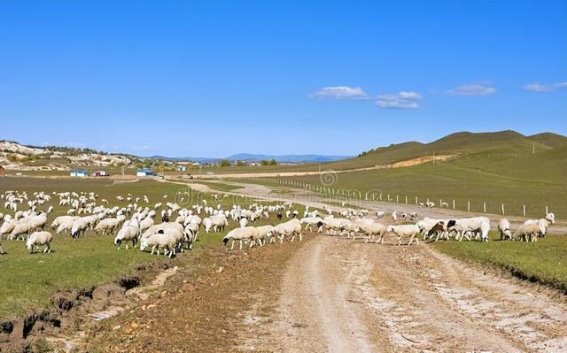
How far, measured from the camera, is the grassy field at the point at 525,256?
65.1ft

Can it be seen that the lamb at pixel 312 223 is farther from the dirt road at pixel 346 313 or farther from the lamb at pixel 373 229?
the dirt road at pixel 346 313

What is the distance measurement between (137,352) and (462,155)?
6022 inches

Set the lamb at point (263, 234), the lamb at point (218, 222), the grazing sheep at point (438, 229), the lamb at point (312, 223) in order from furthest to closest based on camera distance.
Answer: the lamb at point (312, 223) < the lamb at point (218, 222) < the grazing sheep at point (438, 229) < the lamb at point (263, 234)

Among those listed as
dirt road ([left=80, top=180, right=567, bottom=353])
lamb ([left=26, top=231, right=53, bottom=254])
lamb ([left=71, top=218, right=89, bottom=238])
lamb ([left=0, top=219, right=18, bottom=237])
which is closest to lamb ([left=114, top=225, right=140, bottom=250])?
lamb ([left=26, top=231, right=53, bottom=254])

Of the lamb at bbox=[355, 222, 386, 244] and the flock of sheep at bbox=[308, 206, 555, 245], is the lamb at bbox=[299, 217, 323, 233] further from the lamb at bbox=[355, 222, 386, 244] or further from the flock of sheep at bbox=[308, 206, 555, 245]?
the lamb at bbox=[355, 222, 386, 244]

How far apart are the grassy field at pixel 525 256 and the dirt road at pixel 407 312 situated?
69cm

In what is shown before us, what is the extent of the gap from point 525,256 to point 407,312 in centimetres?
996

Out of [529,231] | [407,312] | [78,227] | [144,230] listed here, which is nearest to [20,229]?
[78,227]

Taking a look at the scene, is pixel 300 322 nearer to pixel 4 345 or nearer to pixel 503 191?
pixel 4 345

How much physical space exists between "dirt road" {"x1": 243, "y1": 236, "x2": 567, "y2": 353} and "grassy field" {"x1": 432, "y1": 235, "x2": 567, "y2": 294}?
691 millimetres

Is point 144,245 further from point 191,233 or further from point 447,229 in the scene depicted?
point 447,229

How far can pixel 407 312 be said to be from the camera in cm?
1680

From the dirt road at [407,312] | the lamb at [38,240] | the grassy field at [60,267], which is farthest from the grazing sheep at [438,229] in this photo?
the lamb at [38,240]

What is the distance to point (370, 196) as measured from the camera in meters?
82.6
